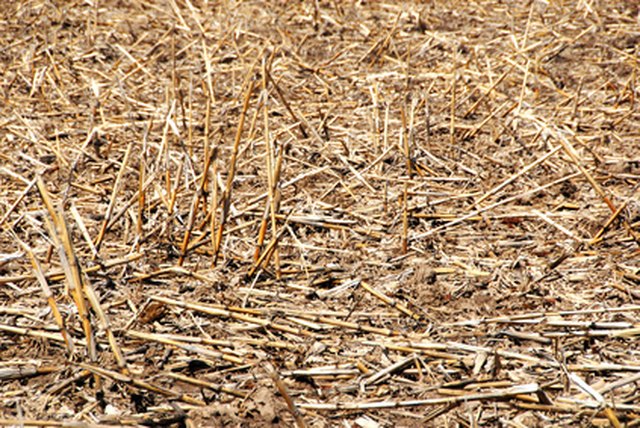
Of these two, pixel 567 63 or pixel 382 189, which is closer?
pixel 382 189

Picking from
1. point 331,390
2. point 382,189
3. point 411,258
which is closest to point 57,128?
point 382,189

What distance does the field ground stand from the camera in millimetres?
2371

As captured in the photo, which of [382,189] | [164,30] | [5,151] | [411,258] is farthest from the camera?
[164,30]

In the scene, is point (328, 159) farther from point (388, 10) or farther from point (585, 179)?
point (388, 10)

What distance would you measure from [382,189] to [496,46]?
1.96 meters

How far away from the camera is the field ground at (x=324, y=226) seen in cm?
237

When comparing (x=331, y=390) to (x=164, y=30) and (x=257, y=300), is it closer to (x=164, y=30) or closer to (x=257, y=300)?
(x=257, y=300)

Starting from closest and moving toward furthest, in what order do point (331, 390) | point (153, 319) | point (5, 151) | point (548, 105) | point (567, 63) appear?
point (331, 390) < point (153, 319) < point (5, 151) < point (548, 105) < point (567, 63)

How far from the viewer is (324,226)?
3273 mm

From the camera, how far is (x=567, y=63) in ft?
15.9

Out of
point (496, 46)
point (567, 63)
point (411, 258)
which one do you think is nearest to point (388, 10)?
point (496, 46)

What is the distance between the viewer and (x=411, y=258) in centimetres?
308

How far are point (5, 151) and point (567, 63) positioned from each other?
10.8 ft

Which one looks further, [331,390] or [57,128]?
[57,128]
